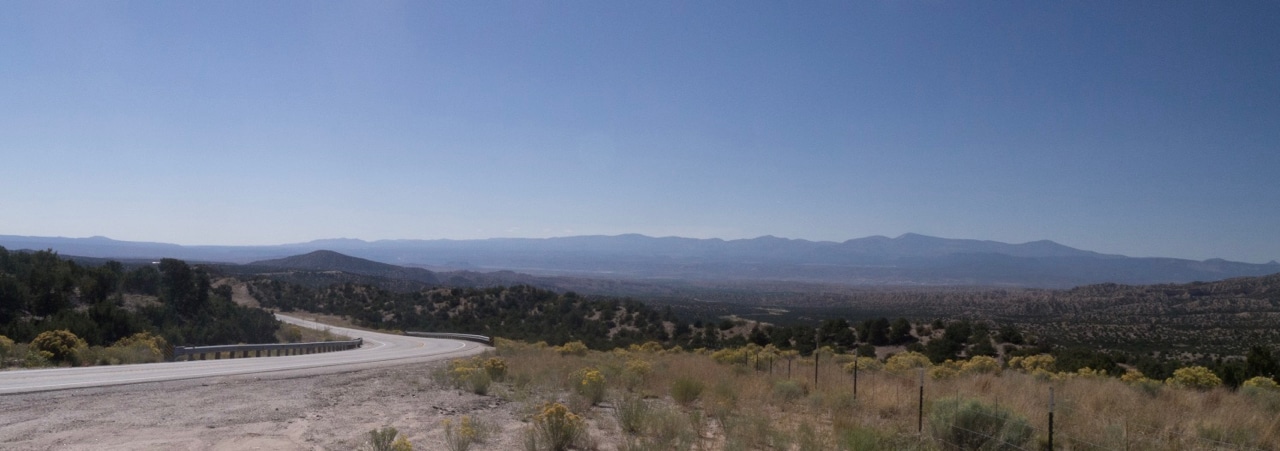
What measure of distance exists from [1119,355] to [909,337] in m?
9.95

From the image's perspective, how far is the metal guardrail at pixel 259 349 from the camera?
23.8m

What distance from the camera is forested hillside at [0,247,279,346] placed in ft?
84.1

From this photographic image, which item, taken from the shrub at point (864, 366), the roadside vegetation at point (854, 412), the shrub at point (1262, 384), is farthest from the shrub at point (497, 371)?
the shrub at point (1262, 384)

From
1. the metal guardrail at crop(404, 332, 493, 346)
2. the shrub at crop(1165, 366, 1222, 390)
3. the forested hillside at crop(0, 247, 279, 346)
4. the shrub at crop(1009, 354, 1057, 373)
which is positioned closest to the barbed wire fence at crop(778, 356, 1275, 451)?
the shrub at crop(1165, 366, 1222, 390)

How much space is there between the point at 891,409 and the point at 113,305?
29694mm

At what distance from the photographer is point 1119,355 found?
2711 centimetres

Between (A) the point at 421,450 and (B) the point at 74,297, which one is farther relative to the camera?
(B) the point at 74,297

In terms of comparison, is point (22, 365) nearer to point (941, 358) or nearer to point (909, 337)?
point (941, 358)

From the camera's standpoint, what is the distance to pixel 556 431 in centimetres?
927

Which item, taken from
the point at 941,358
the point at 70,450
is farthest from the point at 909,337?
the point at 70,450

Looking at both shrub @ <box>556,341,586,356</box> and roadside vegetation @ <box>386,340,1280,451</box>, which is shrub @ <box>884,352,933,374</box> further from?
shrub @ <box>556,341,586,356</box>

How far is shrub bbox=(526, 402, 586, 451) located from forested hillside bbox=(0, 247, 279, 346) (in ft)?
71.5

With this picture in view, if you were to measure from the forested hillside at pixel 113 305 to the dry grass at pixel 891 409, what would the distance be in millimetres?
18524

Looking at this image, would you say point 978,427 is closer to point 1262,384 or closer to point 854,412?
point 854,412
